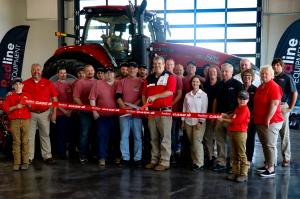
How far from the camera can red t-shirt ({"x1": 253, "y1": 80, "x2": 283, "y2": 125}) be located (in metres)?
4.87

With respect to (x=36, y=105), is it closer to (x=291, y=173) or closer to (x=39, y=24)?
(x=291, y=173)

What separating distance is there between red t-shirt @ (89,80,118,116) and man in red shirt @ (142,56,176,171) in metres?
0.54

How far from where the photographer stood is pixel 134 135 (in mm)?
5664

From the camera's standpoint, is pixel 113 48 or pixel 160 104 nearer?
pixel 160 104

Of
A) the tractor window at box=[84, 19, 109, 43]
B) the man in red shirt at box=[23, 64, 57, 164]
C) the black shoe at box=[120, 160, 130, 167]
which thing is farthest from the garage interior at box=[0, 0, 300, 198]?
the tractor window at box=[84, 19, 109, 43]

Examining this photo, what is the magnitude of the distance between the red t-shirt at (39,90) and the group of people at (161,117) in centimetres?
1

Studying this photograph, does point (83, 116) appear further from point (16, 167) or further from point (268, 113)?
point (268, 113)

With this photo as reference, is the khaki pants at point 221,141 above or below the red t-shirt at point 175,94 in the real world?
below

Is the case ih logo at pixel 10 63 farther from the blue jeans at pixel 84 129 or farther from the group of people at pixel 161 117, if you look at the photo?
the blue jeans at pixel 84 129

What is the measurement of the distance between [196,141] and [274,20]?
26.6 ft

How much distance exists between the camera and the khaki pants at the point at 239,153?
16.0 ft

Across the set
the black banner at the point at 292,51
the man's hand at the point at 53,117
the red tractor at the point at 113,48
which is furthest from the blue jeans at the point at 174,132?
the black banner at the point at 292,51

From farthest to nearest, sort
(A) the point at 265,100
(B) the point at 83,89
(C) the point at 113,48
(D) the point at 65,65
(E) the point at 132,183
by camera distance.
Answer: (C) the point at 113,48 < (D) the point at 65,65 < (B) the point at 83,89 < (A) the point at 265,100 < (E) the point at 132,183

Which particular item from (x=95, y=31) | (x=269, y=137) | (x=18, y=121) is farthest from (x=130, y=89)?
(x=95, y=31)
